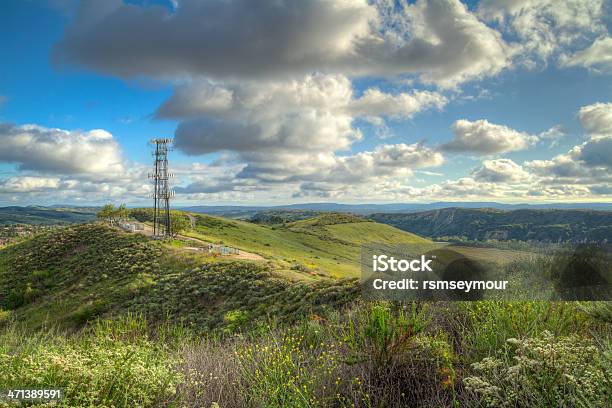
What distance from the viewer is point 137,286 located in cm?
3766

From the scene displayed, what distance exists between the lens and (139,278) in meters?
40.3

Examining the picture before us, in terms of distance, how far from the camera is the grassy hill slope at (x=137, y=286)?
23.8 metres

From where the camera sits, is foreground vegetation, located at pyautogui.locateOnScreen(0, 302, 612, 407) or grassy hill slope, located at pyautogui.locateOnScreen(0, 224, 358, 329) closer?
foreground vegetation, located at pyautogui.locateOnScreen(0, 302, 612, 407)

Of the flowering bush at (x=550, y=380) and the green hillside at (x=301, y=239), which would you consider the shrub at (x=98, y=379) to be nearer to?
the flowering bush at (x=550, y=380)

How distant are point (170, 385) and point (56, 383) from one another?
1439 millimetres

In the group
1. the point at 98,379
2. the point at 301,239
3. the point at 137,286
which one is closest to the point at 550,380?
the point at 98,379

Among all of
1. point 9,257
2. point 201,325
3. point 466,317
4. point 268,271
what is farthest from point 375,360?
point 9,257

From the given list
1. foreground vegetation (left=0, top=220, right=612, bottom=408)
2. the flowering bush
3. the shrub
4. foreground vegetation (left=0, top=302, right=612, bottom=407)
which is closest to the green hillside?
foreground vegetation (left=0, top=220, right=612, bottom=408)

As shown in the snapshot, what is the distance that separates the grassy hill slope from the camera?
78.1ft

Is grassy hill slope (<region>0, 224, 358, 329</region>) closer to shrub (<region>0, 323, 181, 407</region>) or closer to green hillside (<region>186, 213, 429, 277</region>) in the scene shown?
shrub (<region>0, 323, 181, 407</region>)

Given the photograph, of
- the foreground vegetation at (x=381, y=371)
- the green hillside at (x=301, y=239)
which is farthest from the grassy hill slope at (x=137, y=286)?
the green hillside at (x=301, y=239)

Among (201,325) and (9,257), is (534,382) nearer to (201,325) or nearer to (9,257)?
(201,325)

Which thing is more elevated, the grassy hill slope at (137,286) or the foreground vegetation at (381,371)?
the foreground vegetation at (381,371)

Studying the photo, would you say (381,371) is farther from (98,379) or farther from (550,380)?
(98,379)
